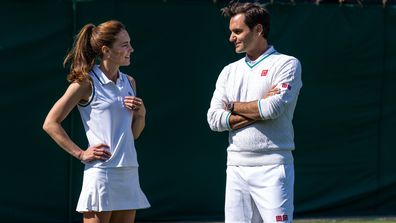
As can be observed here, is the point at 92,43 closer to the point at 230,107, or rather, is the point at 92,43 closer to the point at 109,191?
the point at 109,191

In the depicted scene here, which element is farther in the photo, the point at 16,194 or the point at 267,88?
the point at 16,194

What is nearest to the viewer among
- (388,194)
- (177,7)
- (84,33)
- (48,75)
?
(84,33)

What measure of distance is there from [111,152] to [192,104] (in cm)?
420

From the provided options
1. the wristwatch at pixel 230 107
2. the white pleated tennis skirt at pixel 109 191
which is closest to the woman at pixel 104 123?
the white pleated tennis skirt at pixel 109 191

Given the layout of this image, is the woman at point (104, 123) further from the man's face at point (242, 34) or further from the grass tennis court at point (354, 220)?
the grass tennis court at point (354, 220)

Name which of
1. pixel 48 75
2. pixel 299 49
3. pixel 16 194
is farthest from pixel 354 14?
pixel 16 194

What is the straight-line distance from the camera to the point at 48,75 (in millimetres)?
8328

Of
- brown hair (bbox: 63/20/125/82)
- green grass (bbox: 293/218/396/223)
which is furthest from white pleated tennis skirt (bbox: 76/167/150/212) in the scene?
green grass (bbox: 293/218/396/223)

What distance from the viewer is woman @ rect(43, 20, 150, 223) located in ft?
15.5

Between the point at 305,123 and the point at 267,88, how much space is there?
4.14m

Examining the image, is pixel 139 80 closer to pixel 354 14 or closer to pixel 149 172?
pixel 149 172

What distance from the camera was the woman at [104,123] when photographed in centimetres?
472

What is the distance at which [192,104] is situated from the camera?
8922mm

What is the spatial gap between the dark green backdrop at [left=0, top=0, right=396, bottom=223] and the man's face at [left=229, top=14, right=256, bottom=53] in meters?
3.44
